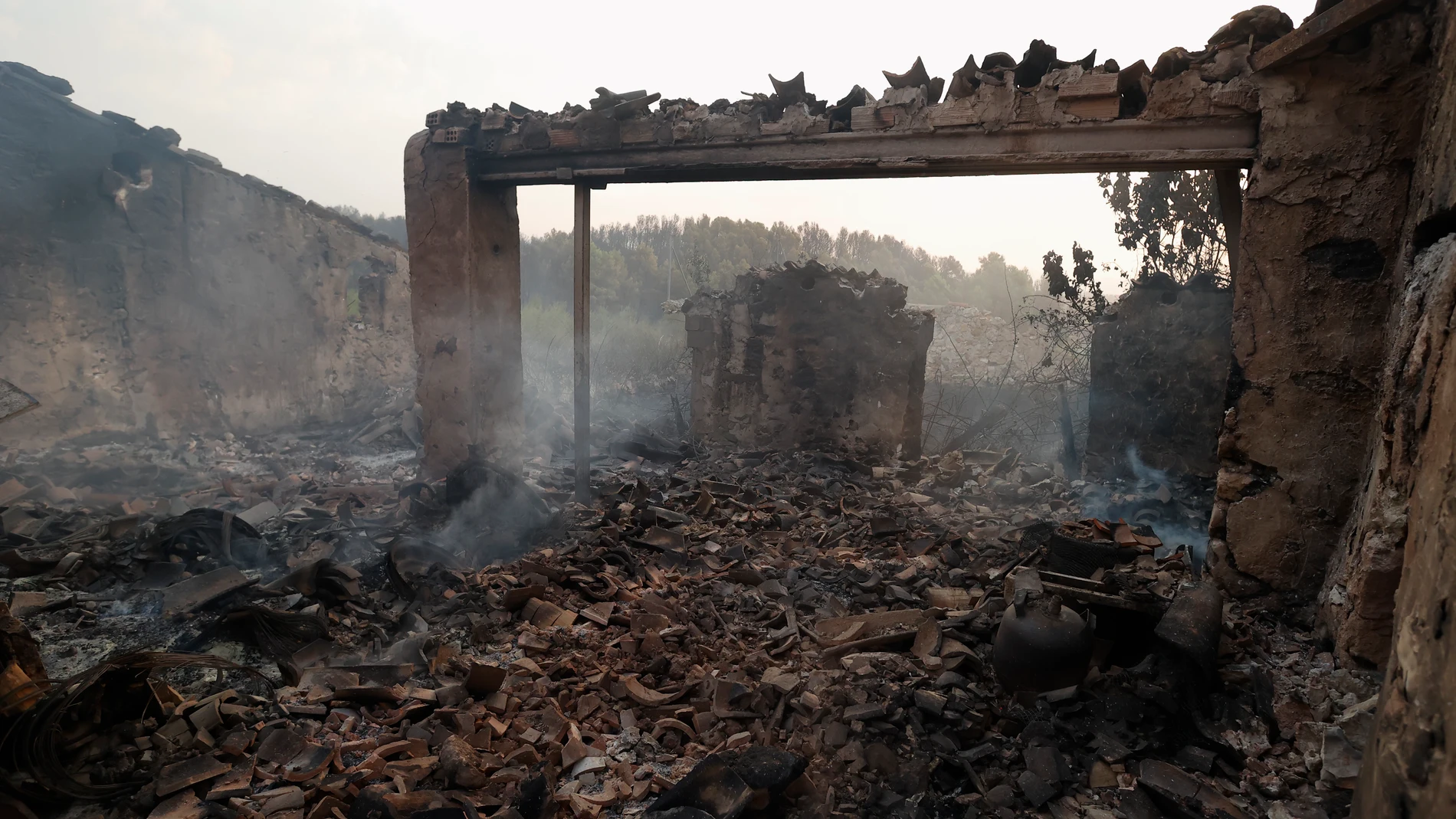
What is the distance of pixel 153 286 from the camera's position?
467 inches

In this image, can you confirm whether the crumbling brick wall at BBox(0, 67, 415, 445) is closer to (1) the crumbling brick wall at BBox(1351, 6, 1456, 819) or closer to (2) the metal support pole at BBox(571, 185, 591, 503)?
(2) the metal support pole at BBox(571, 185, 591, 503)

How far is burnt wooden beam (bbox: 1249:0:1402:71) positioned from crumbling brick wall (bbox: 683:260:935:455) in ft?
20.6

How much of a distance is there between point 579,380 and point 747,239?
32.7 m

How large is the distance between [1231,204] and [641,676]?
532 centimetres

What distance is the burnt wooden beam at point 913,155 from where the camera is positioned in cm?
470

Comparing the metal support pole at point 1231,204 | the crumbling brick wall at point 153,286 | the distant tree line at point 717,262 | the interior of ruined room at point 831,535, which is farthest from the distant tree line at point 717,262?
the metal support pole at point 1231,204

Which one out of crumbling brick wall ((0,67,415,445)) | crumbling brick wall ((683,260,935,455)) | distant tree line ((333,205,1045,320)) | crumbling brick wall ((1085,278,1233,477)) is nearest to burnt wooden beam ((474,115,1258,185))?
crumbling brick wall ((683,260,935,455))

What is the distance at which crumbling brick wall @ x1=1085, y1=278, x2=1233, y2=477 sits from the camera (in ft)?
29.3

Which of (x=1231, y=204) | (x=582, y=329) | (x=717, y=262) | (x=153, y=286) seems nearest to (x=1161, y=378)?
(x=1231, y=204)

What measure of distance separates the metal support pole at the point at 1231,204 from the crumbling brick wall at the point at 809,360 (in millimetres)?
5218

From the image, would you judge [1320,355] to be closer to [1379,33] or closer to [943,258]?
[1379,33]

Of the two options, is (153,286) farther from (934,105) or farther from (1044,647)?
(1044,647)

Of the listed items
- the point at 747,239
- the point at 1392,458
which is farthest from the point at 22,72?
the point at 747,239

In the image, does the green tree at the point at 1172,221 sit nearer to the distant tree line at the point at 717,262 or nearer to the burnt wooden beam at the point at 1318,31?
the burnt wooden beam at the point at 1318,31
